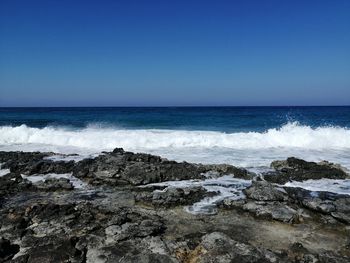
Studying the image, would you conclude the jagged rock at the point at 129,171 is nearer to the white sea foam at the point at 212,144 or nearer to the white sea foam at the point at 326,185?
the white sea foam at the point at 326,185

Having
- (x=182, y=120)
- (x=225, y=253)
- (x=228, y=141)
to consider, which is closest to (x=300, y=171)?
(x=225, y=253)

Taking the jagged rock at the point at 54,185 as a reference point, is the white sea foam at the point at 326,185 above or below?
below

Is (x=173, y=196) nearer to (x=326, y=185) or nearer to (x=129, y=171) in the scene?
(x=129, y=171)

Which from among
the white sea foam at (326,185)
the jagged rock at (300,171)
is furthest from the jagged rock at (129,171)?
the white sea foam at (326,185)

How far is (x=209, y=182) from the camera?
469 inches

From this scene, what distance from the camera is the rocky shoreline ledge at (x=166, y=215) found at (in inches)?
260

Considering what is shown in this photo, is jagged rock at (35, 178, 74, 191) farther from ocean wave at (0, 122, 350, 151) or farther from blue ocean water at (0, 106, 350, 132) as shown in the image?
blue ocean water at (0, 106, 350, 132)

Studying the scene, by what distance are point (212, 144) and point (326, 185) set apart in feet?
32.0

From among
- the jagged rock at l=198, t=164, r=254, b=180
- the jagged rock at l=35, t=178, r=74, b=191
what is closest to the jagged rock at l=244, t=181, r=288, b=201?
the jagged rock at l=198, t=164, r=254, b=180

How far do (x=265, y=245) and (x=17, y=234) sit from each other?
5038 mm

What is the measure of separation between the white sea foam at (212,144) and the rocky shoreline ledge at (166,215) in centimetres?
464

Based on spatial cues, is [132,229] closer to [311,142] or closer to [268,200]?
[268,200]

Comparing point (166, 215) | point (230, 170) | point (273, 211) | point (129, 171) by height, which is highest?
point (129, 171)

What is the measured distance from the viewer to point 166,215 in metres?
8.80
